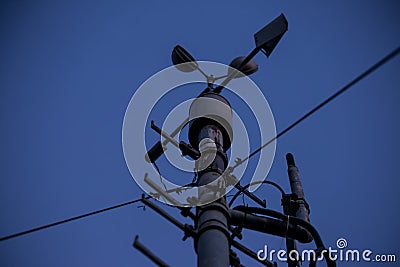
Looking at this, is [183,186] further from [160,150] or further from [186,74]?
[186,74]

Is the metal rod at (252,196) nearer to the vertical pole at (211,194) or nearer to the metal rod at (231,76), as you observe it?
the vertical pole at (211,194)

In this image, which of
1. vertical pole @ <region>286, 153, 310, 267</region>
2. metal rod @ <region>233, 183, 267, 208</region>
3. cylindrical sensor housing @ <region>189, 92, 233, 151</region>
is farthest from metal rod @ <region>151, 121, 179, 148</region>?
vertical pole @ <region>286, 153, 310, 267</region>

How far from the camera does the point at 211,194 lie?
12.6ft

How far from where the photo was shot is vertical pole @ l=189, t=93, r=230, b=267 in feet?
10.9

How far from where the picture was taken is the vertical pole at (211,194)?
10.9 ft

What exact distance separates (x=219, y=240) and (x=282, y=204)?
6.23 ft

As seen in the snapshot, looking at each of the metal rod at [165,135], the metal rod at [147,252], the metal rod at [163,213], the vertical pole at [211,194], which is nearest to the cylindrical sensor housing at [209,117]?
the vertical pole at [211,194]

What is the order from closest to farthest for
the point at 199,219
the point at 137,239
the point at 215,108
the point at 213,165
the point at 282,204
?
1. the point at 137,239
2. the point at 199,219
3. the point at 213,165
4. the point at 215,108
5. the point at 282,204

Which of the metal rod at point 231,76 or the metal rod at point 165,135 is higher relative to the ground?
the metal rod at point 231,76

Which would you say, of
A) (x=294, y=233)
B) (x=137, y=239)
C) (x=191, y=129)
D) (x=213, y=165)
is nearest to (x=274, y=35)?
(x=191, y=129)

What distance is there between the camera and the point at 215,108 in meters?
4.79

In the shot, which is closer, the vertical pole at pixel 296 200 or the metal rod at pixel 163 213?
the metal rod at pixel 163 213

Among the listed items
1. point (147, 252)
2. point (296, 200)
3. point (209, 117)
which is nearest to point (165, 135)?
point (209, 117)

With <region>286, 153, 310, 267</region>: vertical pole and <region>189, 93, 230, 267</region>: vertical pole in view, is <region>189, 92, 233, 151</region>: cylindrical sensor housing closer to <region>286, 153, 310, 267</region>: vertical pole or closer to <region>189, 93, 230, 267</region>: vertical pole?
<region>189, 93, 230, 267</region>: vertical pole
